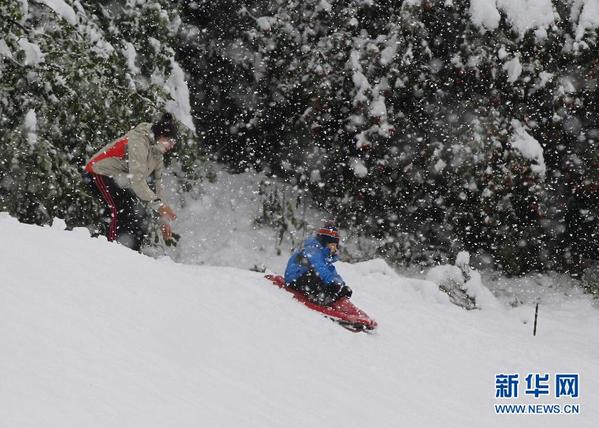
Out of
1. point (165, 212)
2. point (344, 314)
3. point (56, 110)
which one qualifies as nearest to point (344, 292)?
point (344, 314)

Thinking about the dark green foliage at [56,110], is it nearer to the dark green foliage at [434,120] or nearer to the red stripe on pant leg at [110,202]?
the red stripe on pant leg at [110,202]

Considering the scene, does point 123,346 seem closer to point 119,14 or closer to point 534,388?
point 534,388

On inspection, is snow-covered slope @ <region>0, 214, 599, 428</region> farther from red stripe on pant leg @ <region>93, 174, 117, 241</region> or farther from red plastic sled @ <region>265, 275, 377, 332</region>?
red stripe on pant leg @ <region>93, 174, 117, 241</region>

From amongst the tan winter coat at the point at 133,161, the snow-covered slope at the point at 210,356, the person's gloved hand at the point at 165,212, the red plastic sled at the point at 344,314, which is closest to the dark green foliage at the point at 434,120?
the snow-covered slope at the point at 210,356

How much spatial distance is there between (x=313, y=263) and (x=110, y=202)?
1.79 m

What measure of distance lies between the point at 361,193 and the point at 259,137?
91.6 inches

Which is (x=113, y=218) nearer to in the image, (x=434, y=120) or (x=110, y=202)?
(x=110, y=202)

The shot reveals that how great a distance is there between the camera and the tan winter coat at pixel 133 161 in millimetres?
5797

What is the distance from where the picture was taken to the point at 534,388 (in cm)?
588

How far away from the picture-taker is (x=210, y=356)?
3.85 metres

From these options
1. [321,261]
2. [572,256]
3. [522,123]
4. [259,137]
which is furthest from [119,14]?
[572,256]

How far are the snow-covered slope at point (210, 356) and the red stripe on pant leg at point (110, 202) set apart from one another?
0.57 metres

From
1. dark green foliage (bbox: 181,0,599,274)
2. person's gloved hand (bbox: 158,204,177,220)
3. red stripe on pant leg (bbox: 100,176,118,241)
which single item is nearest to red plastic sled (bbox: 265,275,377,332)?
person's gloved hand (bbox: 158,204,177,220)

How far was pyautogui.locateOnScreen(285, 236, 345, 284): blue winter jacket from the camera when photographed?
615cm
